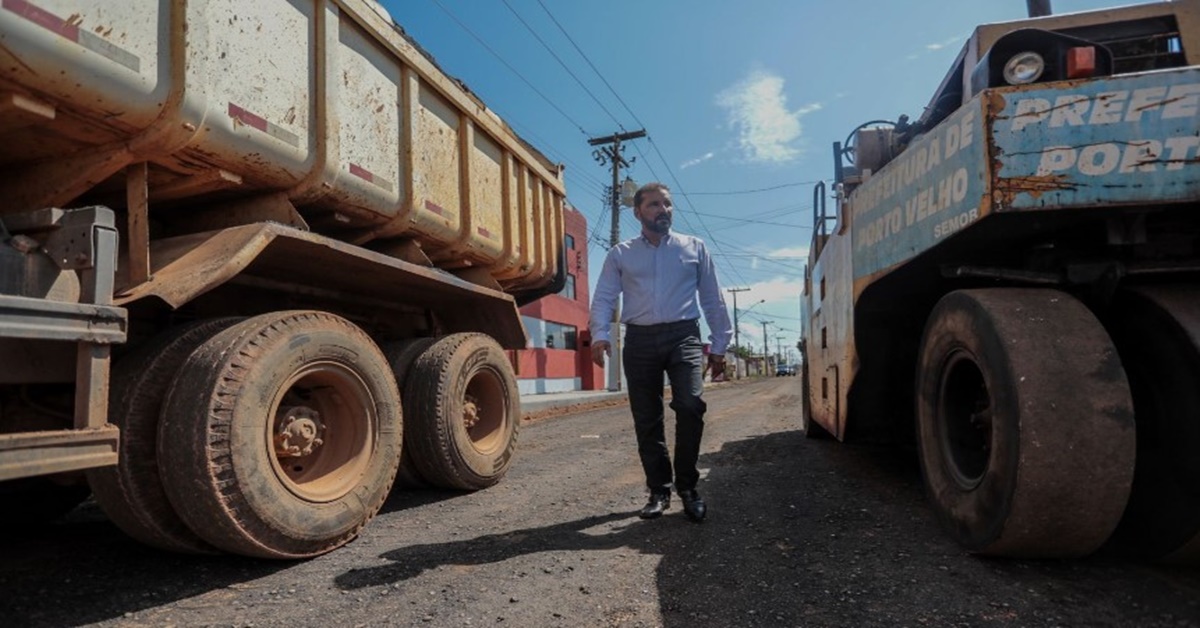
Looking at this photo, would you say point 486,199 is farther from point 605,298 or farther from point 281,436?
point 281,436

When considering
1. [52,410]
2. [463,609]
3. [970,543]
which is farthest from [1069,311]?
[52,410]

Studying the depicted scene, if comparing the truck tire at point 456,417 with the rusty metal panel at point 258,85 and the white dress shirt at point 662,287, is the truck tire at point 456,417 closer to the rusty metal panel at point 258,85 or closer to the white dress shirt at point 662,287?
the white dress shirt at point 662,287

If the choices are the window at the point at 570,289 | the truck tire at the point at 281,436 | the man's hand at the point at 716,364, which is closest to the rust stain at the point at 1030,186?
the man's hand at the point at 716,364

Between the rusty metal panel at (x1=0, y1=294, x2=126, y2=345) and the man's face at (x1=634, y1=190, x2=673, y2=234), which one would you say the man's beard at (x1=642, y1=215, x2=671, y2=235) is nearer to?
the man's face at (x1=634, y1=190, x2=673, y2=234)

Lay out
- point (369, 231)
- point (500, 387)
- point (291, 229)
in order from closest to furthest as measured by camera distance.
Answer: point (291, 229), point (369, 231), point (500, 387)

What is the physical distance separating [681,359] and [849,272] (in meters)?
1.07

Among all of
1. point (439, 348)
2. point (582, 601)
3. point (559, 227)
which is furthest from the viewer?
point (559, 227)

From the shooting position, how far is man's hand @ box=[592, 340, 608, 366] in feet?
12.1

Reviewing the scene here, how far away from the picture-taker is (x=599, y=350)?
3764 mm

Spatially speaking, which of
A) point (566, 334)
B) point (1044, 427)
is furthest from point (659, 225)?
point (566, 334)

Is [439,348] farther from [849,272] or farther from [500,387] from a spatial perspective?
[849,272]

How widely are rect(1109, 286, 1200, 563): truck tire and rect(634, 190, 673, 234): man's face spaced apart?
2057 mm

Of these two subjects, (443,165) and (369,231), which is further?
(443,165)

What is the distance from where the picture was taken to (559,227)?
7109 millimetres
